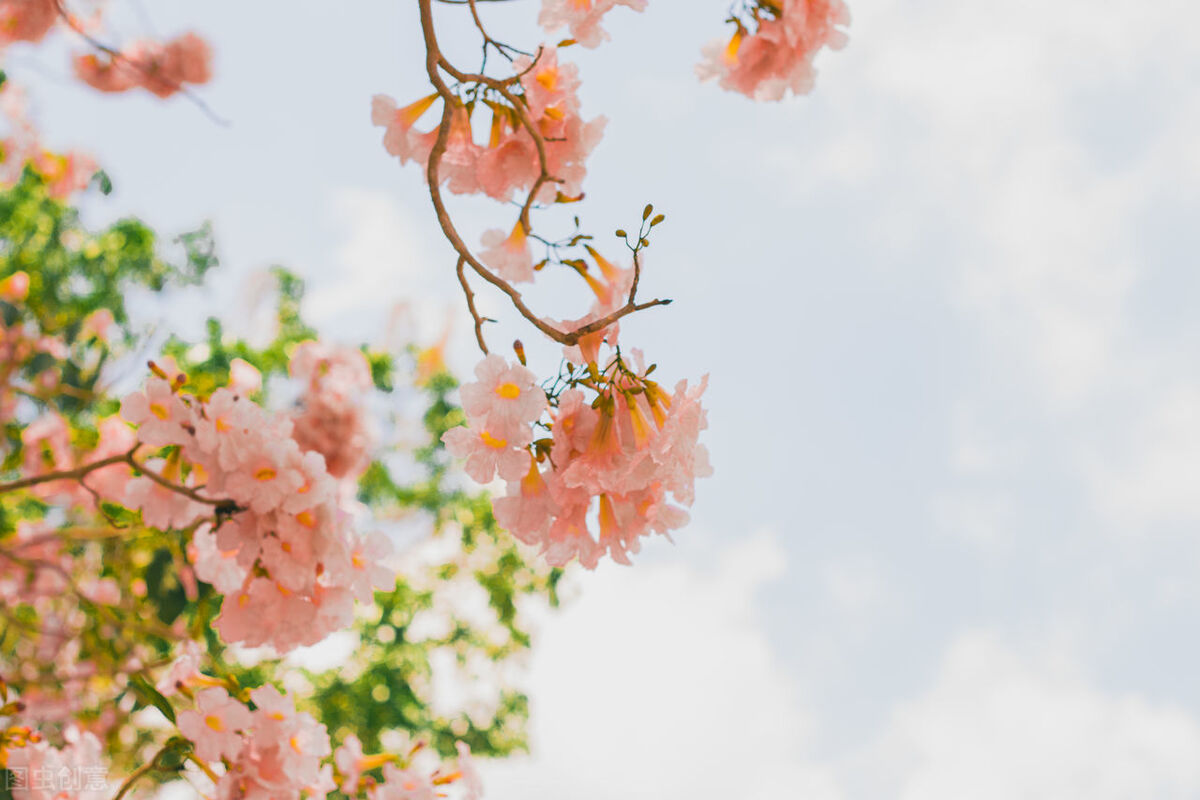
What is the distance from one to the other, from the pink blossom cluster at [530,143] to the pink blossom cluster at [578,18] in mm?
43

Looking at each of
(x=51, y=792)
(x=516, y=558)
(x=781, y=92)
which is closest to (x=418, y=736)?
(x=516, y=558)

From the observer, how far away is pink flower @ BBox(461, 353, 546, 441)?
104cm

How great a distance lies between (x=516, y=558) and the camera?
15.9ft

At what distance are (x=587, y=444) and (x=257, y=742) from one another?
0.78 metres

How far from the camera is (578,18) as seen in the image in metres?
1.34

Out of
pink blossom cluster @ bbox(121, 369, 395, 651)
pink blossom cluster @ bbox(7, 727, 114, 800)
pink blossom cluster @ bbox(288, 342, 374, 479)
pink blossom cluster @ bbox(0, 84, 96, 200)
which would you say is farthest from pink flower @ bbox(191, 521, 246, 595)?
pink blossom cluster @ bbox(0, 84, 96, 200)

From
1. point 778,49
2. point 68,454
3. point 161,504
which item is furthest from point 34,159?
point 778,49

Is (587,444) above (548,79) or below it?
below

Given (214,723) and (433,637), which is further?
(433,637)

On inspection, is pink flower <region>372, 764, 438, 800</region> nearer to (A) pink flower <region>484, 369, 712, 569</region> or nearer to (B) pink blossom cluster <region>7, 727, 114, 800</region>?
(B) pink blossom cluster <region>7, 727, 114, 800</region>

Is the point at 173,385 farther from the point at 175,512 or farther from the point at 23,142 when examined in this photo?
the point at 23,142

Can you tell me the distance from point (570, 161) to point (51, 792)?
1.28 m

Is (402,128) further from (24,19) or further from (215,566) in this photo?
(24,19)

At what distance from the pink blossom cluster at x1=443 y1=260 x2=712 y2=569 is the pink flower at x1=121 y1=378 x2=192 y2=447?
54cm
